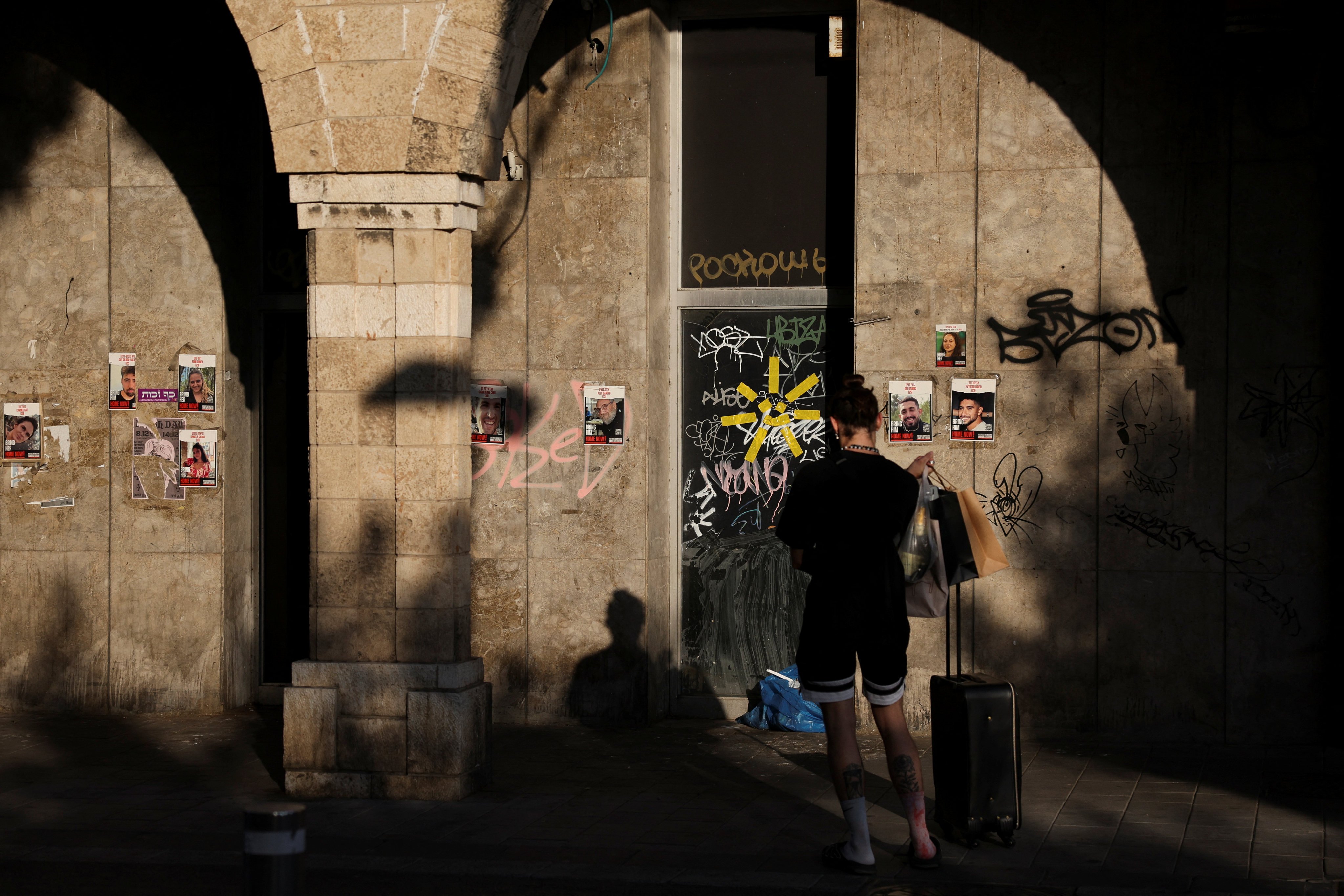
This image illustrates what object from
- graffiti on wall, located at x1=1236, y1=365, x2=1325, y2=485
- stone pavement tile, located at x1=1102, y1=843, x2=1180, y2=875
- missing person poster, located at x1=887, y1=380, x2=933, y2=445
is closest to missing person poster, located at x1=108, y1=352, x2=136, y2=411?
missing person poster, located at x1=887, y1=380, x2=933, y2=445

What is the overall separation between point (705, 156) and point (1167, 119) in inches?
110

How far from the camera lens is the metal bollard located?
334cm

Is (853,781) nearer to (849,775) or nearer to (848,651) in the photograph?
(849,775)

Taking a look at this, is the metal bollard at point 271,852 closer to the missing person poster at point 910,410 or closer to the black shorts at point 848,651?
the black shorts at point 848,651

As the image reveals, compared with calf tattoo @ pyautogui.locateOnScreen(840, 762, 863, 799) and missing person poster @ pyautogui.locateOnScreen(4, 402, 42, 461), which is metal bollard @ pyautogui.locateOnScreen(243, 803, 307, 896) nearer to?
calf tattoo @ pyautogui.locateOnScreen(840, 762, 863, 799)

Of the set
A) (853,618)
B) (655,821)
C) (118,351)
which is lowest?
(655,821)

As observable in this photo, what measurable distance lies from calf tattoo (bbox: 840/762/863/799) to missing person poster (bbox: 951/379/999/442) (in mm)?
3283

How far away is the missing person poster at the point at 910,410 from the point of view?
8430mm

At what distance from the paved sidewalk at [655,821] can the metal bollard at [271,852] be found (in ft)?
7.08

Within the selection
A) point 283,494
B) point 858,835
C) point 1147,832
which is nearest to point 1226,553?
point 1147,832

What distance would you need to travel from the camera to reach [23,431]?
9.58m

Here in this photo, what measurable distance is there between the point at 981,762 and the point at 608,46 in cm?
503

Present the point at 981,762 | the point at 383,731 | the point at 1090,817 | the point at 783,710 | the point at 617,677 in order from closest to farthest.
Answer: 1. the point at 981,762
2. the point at 1090,817
3. the point at 383,731
4. the point at 783,710
5. the point at 617,677

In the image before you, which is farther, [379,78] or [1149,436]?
[1149,436]
